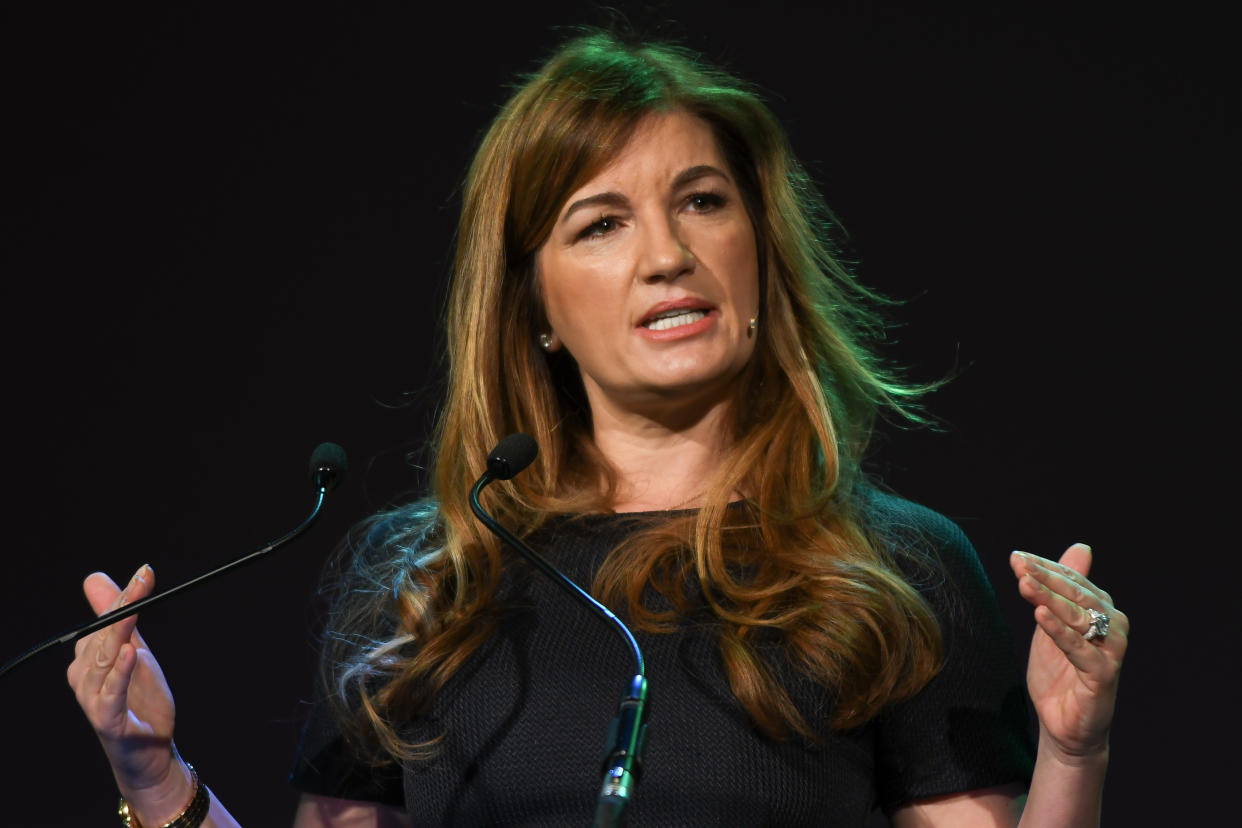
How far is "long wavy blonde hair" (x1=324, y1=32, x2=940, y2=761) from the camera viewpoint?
1.90m

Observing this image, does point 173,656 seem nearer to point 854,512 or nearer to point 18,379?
point 18,379

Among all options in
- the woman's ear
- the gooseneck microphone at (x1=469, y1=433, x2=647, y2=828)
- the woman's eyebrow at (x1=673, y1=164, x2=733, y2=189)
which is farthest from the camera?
the woman's ear

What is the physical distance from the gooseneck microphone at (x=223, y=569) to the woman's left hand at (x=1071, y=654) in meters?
0.78

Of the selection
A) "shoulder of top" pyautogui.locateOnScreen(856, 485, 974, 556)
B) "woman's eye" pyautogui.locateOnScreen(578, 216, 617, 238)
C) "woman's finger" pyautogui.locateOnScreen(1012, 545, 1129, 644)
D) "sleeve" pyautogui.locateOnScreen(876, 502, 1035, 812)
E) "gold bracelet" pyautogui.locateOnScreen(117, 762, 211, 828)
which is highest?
"woman's eye" pyautogui.locateOnScreen(578, 216, 617, 238)

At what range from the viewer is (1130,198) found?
2770 millimetres

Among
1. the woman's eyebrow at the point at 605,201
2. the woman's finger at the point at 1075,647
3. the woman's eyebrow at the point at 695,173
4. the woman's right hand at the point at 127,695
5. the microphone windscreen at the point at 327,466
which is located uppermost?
the woman's eyebrow at the point at 695,173

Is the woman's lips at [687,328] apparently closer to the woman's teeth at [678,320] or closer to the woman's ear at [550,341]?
the woman's teeth at [678,320]

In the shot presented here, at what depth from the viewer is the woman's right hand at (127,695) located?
5.90ft


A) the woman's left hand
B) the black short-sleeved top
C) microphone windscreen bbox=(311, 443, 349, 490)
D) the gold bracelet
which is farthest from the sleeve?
the gold bracelet

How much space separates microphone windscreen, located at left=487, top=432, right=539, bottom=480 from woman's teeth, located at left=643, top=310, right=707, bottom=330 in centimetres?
37

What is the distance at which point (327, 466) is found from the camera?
177 centimetres

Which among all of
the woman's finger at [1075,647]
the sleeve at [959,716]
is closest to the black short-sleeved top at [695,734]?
the sleeve at [959,716]

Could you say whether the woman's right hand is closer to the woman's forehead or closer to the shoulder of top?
the woman's forehead

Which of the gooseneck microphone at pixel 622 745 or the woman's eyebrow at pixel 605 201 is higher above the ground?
the woman's eyebrow at pixel 605 201
